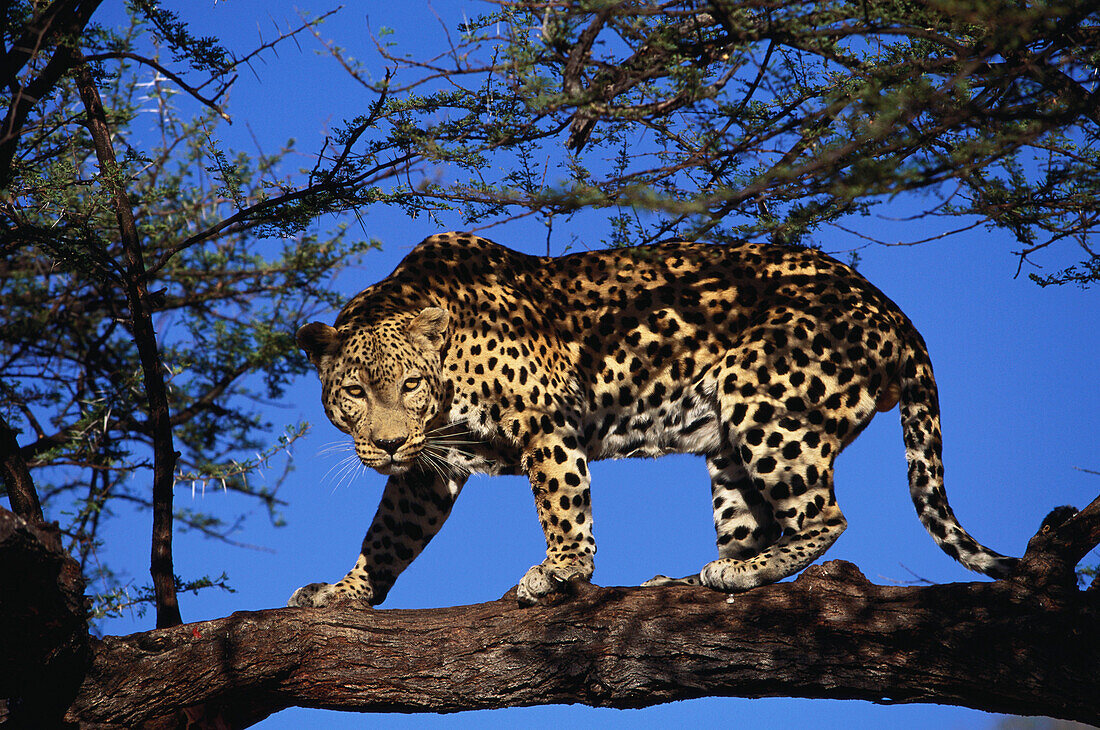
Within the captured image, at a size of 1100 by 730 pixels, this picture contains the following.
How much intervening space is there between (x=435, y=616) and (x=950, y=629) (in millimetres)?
2861

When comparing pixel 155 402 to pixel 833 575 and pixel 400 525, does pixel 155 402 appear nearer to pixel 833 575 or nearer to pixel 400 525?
pixel 400 525

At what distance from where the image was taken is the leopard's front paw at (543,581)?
21.7ft

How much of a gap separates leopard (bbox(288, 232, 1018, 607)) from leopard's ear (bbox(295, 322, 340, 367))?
0.01 meters

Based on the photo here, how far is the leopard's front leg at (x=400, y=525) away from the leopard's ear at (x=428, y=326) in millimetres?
1065

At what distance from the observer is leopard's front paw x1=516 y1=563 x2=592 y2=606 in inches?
260

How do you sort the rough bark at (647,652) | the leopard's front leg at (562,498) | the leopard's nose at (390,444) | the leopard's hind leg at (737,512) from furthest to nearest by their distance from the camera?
the leopard's hind leg at (737,512) < the leopard's nose at (390,444) < the leopard's front leg at (562,498) < the rough bark at (647,652)

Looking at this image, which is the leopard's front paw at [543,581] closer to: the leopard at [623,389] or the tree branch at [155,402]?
the leopard at [623,389]

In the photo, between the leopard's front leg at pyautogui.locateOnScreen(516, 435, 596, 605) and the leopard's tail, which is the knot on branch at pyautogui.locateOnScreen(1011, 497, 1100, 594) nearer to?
the leopard's tail

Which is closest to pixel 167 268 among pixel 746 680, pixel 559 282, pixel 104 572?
pixel 104 572

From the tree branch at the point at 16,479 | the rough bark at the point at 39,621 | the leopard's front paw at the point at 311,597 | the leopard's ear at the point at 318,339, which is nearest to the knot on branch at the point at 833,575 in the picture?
the leopard's front paw at the point at 311,597

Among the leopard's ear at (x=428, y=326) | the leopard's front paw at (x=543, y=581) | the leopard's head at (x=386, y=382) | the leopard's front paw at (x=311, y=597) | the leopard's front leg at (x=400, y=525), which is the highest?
the leopard's ear at (x=428, y=326)

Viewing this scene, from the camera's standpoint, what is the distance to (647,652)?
611 centimetres

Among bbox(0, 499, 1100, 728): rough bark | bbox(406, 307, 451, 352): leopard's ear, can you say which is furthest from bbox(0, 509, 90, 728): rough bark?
bbox(406, 307, 451, 352): leopard's ear

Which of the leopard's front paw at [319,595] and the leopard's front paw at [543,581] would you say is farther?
the leopard's front paw at [319,595]
